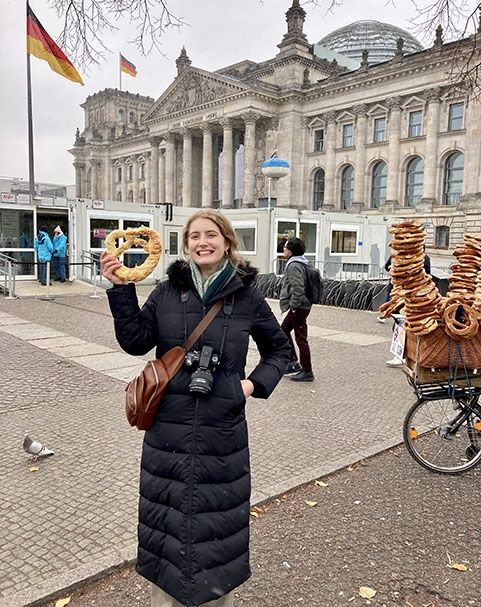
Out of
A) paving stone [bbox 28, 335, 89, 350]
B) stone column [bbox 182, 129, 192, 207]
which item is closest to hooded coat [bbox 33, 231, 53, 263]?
paving stone [bbox 28, 335, 89, 350]

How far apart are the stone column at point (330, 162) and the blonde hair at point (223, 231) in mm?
58850

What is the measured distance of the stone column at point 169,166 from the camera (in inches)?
2870

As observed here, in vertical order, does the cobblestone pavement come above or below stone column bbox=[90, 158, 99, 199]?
below

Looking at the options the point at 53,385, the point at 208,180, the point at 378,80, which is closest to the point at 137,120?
the point at 208,180

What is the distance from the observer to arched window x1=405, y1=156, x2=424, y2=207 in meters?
53.8

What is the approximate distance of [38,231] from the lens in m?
21.3

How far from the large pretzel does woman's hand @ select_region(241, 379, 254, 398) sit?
0.71 meters

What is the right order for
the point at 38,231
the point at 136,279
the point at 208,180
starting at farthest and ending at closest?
the point at 208,180, the point at 38,231, the point at 136,279

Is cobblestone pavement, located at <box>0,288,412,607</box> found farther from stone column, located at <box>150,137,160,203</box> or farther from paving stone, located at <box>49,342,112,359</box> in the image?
stone column, located at <box>150,137,160,203</box>

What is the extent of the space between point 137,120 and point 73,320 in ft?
308

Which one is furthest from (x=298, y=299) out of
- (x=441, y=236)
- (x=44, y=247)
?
(x=441, y=236)

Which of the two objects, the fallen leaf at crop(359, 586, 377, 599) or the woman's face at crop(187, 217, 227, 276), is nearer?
the woman's face at crop(187, 217, 227, 276)

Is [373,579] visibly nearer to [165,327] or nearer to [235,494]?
[235,494]

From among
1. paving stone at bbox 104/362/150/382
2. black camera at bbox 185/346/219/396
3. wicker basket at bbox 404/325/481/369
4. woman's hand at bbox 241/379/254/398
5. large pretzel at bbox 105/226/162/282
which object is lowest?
paving stone at bbox 104/362/150/382
